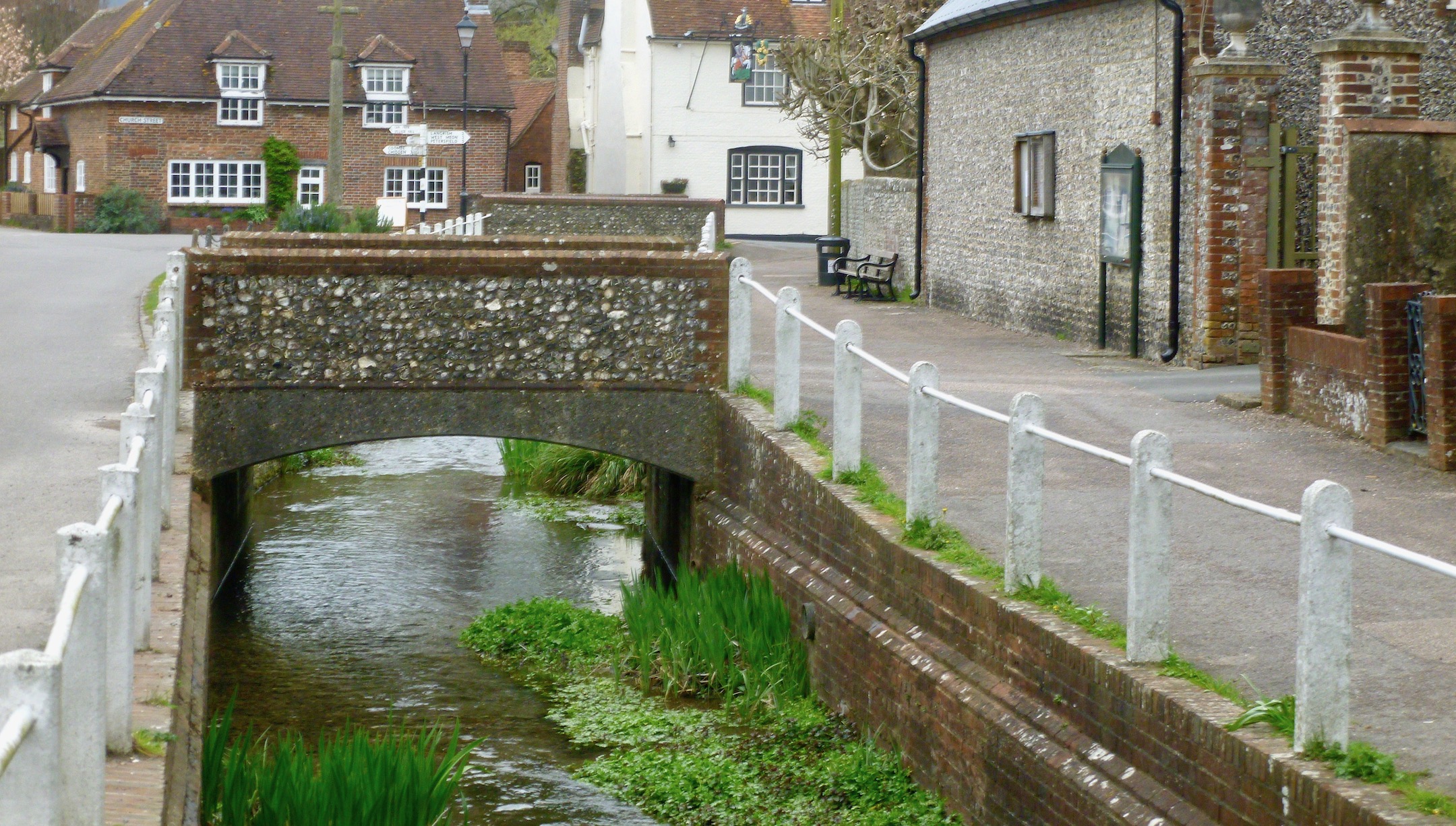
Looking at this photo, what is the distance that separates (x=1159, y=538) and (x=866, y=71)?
25.1 meters

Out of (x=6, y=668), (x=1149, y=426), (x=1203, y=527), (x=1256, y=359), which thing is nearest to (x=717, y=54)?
(x=1256, y=359)

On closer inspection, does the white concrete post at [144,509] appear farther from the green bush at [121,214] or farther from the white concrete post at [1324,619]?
the green bush at [121,214]

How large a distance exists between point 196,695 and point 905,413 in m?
6.27

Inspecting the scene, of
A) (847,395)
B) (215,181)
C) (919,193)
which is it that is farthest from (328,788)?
(215,181)

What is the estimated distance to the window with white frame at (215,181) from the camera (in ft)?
164

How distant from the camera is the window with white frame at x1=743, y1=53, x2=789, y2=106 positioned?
47.1m

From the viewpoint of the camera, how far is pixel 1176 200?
584 inches

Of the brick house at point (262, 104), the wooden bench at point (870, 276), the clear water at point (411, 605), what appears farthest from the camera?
the brick house at point (262, 104)

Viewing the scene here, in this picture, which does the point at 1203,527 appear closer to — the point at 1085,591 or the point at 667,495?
the point at 1085,591

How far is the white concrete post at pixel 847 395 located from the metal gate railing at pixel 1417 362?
3.51 meters

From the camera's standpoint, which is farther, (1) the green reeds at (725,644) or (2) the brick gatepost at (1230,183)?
(2) the brick gatepost at (1230,183)

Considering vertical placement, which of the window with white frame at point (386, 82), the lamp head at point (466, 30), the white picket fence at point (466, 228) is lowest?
the white picket fence at point (466, 228)

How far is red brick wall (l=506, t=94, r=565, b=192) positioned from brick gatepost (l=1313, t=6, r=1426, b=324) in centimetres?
4319

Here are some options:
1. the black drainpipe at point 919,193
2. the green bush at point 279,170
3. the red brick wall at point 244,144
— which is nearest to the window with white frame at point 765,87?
the red brick wall at point 244,144
